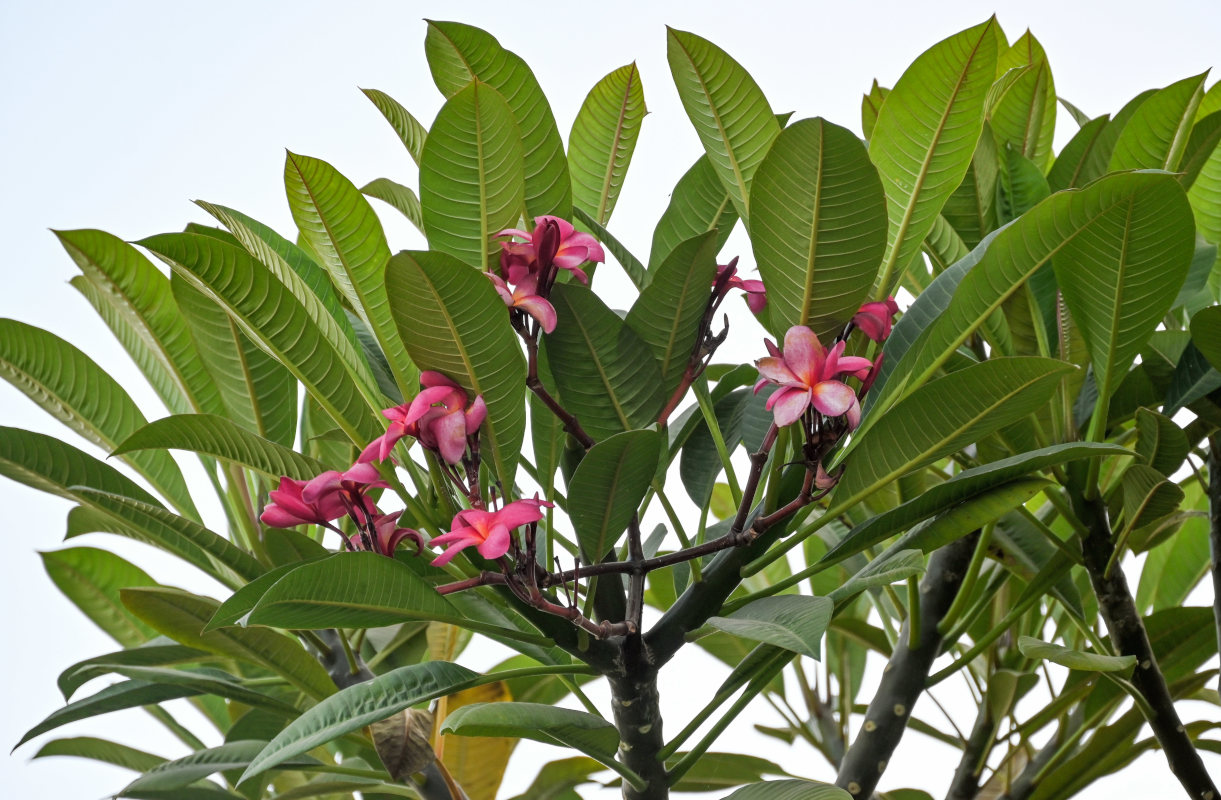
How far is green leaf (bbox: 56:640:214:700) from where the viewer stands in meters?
0.77

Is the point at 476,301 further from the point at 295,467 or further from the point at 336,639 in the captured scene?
the point at 336,639

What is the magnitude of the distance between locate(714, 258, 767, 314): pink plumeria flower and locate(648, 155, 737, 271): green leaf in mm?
92

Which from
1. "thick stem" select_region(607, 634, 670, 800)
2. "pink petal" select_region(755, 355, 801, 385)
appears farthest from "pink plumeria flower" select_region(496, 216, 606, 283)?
"thick stem" select_region(607, 634, 670, 800)

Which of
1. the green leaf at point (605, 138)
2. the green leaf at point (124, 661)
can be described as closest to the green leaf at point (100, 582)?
the green leaf at point (124, 661)

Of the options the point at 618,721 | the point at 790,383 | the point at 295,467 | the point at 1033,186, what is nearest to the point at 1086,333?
the point at 1033,186

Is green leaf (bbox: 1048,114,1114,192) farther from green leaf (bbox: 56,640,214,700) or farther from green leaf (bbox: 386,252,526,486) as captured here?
green leaf (bbox: 56,640,214,700)

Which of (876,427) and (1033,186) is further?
(1033,186)

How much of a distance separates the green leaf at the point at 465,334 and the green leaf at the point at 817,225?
14 centimetres

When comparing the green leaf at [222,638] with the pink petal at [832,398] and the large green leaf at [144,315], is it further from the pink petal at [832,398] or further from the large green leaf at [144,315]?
the pink petal at [832,398]

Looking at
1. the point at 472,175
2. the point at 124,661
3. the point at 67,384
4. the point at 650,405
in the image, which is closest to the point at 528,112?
the point at 472,175

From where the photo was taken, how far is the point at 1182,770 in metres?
0.71

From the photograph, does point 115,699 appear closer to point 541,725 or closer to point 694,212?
point 541,725

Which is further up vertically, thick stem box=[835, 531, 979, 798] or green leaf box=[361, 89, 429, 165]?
green leaf box=[361, 89, 429, 165]

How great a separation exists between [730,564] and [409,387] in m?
0.20
